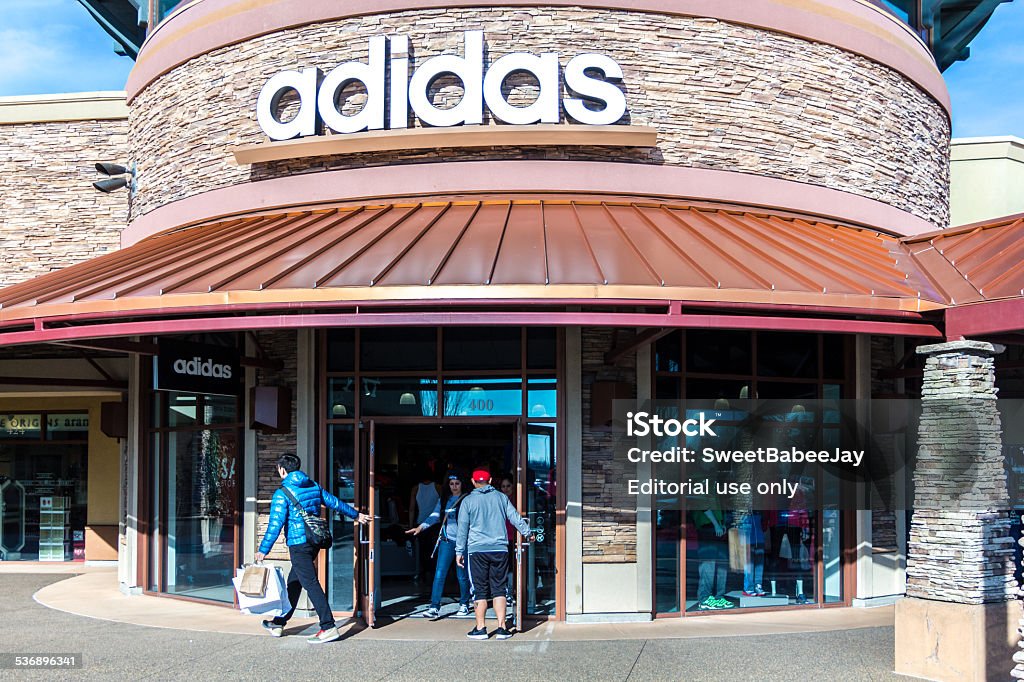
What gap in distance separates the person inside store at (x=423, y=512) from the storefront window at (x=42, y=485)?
6.91m

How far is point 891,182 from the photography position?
14.6 m

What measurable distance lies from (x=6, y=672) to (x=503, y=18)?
28.6 ft

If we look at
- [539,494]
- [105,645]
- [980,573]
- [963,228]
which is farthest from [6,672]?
[963,228]

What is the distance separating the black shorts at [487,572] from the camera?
36.9 ft

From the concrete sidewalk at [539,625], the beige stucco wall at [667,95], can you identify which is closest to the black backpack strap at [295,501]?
the concrete sidewalk at [539,625]

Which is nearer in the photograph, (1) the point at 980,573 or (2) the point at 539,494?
(1) the point at 980,573

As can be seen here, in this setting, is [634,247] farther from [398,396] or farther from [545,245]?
[398,396]

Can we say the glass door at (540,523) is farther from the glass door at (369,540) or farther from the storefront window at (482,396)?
the glass door at (369,540)

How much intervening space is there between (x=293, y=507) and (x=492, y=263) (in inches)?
123

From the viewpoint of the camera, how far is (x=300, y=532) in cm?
1097

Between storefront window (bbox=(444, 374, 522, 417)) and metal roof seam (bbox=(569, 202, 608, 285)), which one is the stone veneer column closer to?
metal roof seam (bbox=(569, 202, 608, 285))

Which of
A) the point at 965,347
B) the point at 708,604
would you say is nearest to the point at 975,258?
the point at 965,347

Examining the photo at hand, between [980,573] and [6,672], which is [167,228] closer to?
[6,672]

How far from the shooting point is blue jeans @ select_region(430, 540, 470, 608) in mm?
12422
